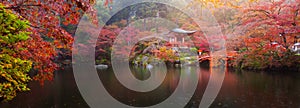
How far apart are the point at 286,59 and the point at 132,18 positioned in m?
14.1

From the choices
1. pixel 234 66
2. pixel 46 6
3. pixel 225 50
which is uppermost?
pixel 46 6

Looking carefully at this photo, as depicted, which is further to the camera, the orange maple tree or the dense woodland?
the orange maple tree

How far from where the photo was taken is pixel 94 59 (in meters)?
20.6

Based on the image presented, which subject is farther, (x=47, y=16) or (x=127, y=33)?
(x=127, y=33)

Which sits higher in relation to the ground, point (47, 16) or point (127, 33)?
point (127, 33)

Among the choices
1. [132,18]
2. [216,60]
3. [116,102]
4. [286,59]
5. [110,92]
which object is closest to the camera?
[116,102]

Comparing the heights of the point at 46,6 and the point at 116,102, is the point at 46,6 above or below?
above

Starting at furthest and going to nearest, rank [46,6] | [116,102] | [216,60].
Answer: [216,60] → [116,102] → [46,6]

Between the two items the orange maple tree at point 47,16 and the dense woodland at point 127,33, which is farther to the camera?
the orange maple tree at point 47,16

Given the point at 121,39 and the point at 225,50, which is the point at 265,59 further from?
the point at 121,39

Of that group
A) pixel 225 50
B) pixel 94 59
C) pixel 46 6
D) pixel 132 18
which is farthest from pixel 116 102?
pixel 132 18

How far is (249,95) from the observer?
6500mm

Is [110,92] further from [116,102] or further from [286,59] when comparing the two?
[286,59]

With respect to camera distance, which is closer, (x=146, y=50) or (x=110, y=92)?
(x=110, y=92)
